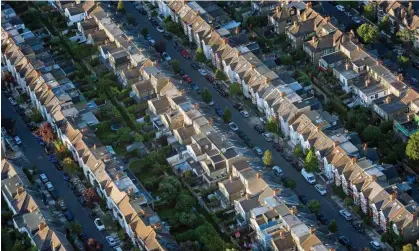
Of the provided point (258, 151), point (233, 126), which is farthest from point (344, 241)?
point (233, 126)

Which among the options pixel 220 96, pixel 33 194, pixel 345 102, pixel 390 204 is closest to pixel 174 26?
pixel 220 96

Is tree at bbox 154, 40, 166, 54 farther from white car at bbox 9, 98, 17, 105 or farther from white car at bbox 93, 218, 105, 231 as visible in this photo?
white car at bbox 93, 218, 105, 231

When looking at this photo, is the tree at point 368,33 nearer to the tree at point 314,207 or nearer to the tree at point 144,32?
the tree at point 144,32

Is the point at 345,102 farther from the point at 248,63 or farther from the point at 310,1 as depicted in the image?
the point at 310,1

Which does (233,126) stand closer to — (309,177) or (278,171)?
(278,171)

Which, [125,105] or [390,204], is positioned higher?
[390,204]
